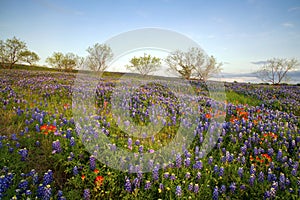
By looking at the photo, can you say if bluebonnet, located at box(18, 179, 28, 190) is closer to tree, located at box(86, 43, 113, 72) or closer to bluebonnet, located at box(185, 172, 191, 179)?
bluebonnet, located at box(185, 172, 191, 179)

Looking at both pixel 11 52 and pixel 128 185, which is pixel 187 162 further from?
pixel 11 52

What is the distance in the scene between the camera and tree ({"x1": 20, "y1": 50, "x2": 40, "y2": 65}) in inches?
2048

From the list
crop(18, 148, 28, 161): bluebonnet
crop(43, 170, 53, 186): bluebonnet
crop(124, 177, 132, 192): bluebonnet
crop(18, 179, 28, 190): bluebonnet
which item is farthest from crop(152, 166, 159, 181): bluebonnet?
crop(18, 148, 28, 161): bluebonnet

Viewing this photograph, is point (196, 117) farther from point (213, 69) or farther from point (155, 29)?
point (213, 69)

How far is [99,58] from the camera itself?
49625mm

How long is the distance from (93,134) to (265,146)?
4254mm

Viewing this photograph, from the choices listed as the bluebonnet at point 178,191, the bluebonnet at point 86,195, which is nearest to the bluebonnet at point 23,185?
the bluebonnet at point 86,195

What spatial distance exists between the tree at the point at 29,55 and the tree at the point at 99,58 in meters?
14.5

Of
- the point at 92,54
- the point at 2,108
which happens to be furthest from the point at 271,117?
the point at 92,54

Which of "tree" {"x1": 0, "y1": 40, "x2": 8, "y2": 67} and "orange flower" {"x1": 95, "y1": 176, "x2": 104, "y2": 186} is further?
"tree" {"x1": 0, "y1": 40, "x2": 8, "y2": 67}

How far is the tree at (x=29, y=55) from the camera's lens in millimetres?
52031

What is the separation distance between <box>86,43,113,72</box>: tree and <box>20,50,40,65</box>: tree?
14509 mm

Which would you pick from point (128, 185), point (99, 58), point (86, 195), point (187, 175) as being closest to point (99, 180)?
point (86, 195)

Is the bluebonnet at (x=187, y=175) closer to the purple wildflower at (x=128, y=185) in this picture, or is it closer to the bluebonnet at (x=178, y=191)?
the bluebonnet at (x=178, y=191)
